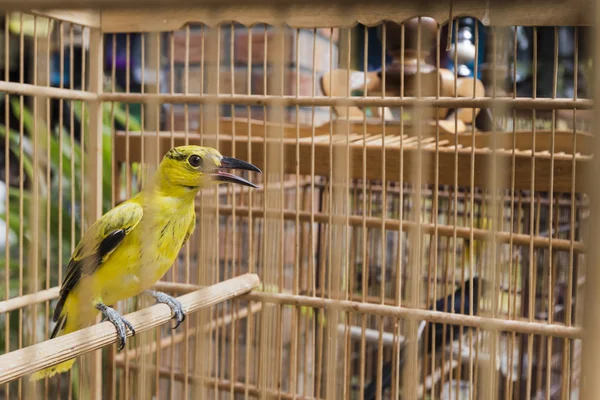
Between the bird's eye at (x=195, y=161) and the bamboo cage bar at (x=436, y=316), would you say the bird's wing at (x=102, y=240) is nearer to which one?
the bird's eye at (x=195, y=161)

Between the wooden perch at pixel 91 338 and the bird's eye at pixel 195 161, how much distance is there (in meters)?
0.21

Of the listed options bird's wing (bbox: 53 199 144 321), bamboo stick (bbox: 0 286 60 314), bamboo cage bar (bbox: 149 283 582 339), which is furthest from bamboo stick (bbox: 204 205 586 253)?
bamboo stick (bbox: 0 286 60 314)

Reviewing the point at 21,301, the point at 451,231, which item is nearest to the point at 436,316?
the point at 451,231

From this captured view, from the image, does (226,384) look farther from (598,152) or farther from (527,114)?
(527,114)

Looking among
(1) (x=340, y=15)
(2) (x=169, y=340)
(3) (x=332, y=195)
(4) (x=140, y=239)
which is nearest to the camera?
(1) (x=340, y=15)

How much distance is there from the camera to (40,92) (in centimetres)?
121

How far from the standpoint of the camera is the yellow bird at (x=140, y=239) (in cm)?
110

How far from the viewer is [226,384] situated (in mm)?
1454

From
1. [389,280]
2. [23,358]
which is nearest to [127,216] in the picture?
[23,358]

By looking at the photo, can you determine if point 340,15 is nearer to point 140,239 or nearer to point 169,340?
point 140,239

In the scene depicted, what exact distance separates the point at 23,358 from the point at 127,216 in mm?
384

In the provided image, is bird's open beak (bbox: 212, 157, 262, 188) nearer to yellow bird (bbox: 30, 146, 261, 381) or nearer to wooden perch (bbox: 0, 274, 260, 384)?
yellow bird (bbox: 30, 146, 261, 381)

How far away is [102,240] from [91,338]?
0.25 meters

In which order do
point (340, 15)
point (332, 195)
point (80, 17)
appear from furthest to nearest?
1. point (332, 195)
2. point (80, 17)
3. point (340, 15)
